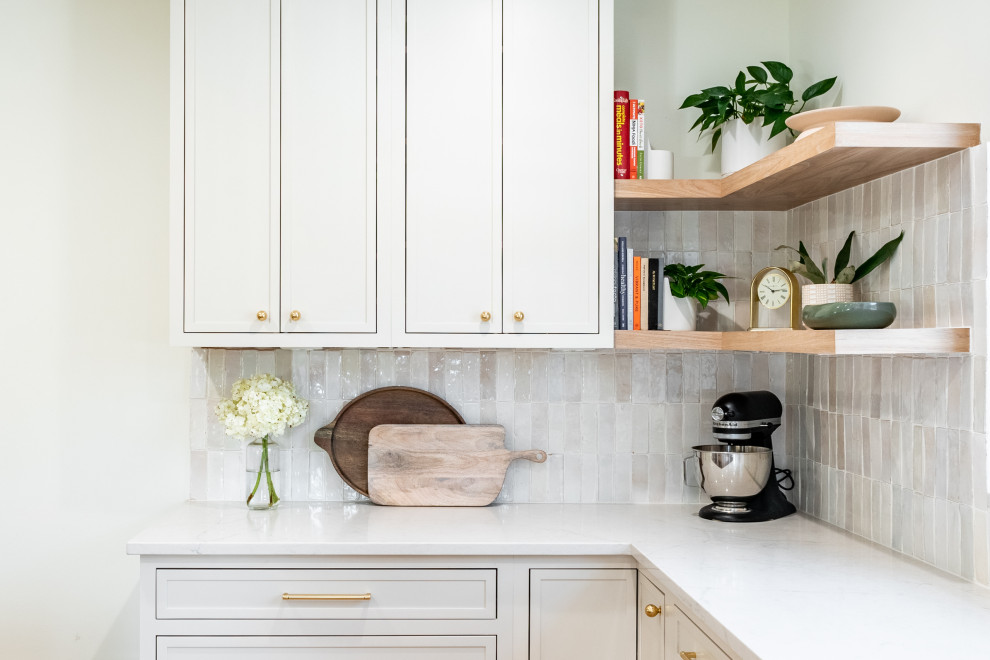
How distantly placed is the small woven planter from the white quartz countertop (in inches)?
23.2

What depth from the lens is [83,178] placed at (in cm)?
246

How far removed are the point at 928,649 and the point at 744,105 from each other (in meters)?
1.56

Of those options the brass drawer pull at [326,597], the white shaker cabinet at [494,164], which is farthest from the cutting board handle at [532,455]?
the brass drawer pull at [326,597]

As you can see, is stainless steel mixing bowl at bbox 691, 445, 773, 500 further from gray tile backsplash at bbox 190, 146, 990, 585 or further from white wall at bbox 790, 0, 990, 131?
white wall at bbox 790, 0, 990, 131

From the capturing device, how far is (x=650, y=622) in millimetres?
1854

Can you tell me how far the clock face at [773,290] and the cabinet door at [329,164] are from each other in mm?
1045

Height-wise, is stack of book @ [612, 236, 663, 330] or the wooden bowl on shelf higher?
the wooden bowl on shelf

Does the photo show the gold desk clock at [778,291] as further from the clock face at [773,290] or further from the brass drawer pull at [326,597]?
the brass drawer pull at [326,597]

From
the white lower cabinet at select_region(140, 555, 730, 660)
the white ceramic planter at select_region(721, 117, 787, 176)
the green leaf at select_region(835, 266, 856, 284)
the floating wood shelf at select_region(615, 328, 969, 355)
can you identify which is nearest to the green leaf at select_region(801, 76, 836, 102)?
the white ceramic planter at select_region(721, 117, 787, 176)

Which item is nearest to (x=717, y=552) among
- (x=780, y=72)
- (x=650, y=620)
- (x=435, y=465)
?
(x=650, y=620)

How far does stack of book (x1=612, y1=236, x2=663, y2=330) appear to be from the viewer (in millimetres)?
2260

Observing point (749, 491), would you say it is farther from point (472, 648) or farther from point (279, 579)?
point (279, 579)

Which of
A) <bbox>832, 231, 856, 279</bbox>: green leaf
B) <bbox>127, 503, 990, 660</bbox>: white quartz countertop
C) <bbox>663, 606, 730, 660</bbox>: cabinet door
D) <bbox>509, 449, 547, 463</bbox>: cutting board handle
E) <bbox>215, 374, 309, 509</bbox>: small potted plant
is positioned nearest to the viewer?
<bbox>127, 503, 990, 660</bbox>: white quartz countertop

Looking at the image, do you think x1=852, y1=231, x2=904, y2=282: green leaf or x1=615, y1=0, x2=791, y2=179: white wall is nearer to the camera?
x1=852, y1=231, x2=904, y2=282: green leaf
